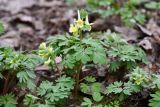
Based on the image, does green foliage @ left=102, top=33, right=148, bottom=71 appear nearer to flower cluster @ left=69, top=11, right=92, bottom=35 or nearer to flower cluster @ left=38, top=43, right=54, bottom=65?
flower cluster @ left=69, top=11, right=92, bottom=35

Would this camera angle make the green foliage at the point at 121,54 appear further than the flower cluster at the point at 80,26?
Yes

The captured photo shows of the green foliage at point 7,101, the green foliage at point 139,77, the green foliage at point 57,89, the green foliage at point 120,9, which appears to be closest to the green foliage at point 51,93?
the green foliage at point 57,89

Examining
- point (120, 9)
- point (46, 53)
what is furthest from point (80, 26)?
point (120, 9)

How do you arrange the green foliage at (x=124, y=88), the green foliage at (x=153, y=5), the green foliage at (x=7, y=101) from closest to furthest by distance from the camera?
the green foliage at (x=124, y=88)
the green foliage at (x=7, y=101)
the green foliage at (x=153, y=5)

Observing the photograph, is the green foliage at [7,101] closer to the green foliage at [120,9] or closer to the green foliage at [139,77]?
the green foliage at [139,77]

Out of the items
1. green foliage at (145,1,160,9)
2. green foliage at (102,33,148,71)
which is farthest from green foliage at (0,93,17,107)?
green foliage at (145,1,160,9)

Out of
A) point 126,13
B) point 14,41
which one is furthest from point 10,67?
point 126,13

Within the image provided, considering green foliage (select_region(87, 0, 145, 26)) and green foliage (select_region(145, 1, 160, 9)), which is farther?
green foliage (select_region(145, 1, 160, 9))

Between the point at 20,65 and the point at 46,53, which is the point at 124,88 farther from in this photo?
the point at 20,65

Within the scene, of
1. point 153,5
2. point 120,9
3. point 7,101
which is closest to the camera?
point 7,101

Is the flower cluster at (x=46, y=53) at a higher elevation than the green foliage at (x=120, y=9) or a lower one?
lower

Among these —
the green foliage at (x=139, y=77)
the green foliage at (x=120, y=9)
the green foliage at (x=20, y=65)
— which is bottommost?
the green foliage at (x=139, y=77)
